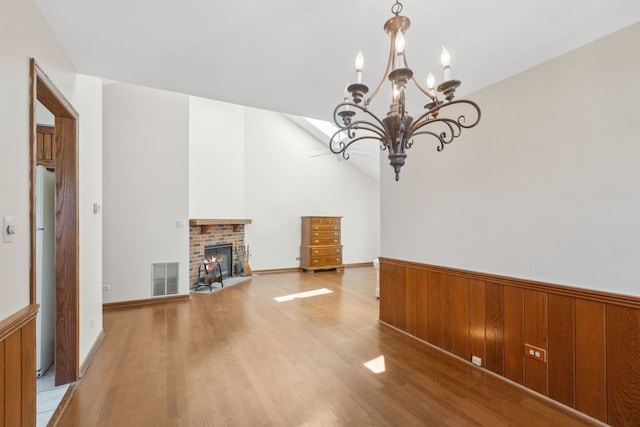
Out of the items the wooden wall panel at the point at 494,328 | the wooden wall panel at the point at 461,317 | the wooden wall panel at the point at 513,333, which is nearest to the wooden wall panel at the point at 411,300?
the wooden wall panel at the point at 461,317

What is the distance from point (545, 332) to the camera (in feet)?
7.10

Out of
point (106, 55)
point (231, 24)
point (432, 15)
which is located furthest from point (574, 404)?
point (106, 55)

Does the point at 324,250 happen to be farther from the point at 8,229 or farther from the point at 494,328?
the point at 8,229

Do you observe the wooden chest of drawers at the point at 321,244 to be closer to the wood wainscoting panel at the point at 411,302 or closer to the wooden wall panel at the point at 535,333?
the wood wainscoting panel at the point at 411,302

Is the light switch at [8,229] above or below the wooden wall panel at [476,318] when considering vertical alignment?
above

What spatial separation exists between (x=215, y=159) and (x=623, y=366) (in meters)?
6.32

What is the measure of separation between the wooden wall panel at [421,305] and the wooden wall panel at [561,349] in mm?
1130

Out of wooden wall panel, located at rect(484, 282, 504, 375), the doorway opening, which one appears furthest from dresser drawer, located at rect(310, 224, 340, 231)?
the doorway opening

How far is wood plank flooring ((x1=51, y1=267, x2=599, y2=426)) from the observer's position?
1938mm

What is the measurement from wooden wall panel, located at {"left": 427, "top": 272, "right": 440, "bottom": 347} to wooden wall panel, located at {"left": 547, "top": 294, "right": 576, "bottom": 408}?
97cm

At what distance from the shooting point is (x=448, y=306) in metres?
2.88

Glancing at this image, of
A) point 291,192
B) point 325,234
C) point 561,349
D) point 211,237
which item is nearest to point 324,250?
point 325,234

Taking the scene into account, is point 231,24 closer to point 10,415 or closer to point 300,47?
point 300,47

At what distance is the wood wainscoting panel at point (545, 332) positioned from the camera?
181 cm
